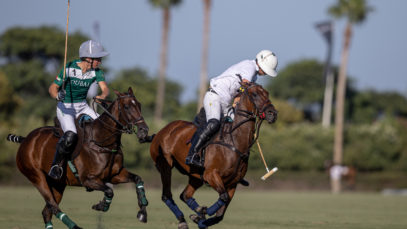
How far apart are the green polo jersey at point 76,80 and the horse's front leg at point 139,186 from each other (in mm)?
1420

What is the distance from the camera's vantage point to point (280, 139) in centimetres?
4772

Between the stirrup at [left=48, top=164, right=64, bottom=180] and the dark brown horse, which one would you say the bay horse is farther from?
the dark brown horse

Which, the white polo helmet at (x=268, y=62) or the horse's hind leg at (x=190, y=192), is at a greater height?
the white polo helmet at (x=268, y=62)

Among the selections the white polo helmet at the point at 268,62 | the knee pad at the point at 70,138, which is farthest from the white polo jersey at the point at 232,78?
the knee pad at the point at 70,138

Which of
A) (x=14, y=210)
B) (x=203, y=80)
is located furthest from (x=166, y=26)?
(x=14, y=210)

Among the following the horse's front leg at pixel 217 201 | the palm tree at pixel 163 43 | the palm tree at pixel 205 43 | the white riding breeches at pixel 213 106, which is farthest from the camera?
the palm tree at pixel 163 43

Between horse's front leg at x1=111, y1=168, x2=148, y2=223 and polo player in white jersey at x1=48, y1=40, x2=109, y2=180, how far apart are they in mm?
834

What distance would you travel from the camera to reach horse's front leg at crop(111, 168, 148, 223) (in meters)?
10.5

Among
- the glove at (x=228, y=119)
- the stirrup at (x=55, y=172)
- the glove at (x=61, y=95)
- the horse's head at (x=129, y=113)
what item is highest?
the glove at (x=61, y=95)

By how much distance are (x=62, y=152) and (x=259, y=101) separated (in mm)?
3104

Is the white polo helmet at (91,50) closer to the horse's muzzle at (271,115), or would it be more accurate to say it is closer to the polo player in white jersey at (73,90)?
the polo player in white jersey at (73,90)

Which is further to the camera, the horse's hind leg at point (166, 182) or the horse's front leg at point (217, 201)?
the horse's hind leg at point (166, 182)

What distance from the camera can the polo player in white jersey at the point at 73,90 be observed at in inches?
425

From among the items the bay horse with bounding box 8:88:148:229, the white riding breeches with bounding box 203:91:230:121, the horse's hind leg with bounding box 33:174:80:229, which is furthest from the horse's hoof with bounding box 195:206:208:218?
the horse's hind leg with bounding box 33:174:80:229
